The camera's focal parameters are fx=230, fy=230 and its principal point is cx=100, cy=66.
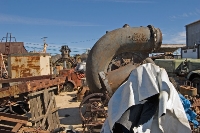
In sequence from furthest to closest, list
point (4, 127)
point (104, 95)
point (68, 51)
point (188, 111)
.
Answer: point (68, 51), point (104, 95), point (4, 127), point (188, 111)

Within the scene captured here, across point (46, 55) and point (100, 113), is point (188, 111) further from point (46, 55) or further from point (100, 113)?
point (46, 55)

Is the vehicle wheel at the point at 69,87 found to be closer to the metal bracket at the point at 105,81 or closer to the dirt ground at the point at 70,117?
the dirt ground at the point at 70,117

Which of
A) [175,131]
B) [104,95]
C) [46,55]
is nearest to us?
[175,131]

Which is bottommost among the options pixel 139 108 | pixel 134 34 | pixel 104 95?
pixel 104 95

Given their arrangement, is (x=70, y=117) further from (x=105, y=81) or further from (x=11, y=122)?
(x=11, y=122)

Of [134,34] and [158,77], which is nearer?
[158,77]

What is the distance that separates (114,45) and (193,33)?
85.3ft

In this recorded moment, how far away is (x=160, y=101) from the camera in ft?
6.77

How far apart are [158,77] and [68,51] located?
73.9 feet

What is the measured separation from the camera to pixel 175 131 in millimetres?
2104

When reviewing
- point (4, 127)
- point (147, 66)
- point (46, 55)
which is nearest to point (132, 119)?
point (147, 66)

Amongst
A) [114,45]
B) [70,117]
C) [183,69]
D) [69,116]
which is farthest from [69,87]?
[114,45]

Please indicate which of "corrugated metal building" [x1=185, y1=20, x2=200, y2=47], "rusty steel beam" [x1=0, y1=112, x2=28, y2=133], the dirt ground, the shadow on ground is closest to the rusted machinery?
the dirt ground

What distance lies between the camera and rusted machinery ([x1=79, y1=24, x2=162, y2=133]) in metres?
5.95
